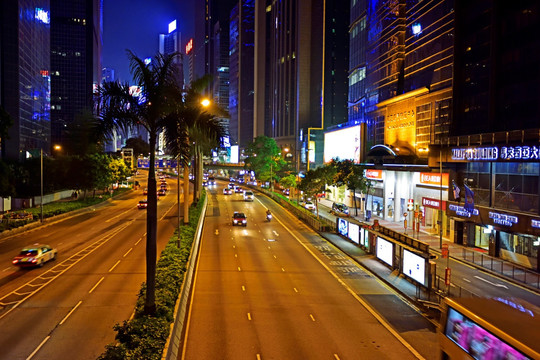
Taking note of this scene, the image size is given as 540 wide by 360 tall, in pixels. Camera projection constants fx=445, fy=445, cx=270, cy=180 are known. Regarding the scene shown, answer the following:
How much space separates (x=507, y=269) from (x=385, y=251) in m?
9.47

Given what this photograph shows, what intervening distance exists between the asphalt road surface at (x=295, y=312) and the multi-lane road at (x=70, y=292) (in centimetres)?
351

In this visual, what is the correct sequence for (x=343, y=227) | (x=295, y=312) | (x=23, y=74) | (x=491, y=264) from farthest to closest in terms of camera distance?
(x=23, y=74), (x=343, y=227), (x=491, y=264), (x=295, y=312)

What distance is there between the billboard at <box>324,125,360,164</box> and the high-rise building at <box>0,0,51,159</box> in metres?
61.8

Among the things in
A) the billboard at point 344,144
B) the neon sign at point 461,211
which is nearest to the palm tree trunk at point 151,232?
the neon sign at point 461,211

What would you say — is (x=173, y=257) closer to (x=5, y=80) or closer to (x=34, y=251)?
(x=34, y=251)

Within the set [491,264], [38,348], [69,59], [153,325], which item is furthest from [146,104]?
[69,59]

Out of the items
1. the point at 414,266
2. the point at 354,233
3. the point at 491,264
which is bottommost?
the point at 491,264

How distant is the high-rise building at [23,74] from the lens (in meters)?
104

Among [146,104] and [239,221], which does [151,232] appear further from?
[239,221]

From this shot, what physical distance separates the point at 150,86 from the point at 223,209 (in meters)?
55.7

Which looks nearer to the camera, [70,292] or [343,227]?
[70,292]

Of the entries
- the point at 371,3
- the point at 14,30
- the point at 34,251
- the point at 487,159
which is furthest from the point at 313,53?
the point at 34,251

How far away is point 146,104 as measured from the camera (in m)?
16.1

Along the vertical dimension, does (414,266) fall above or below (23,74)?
below
